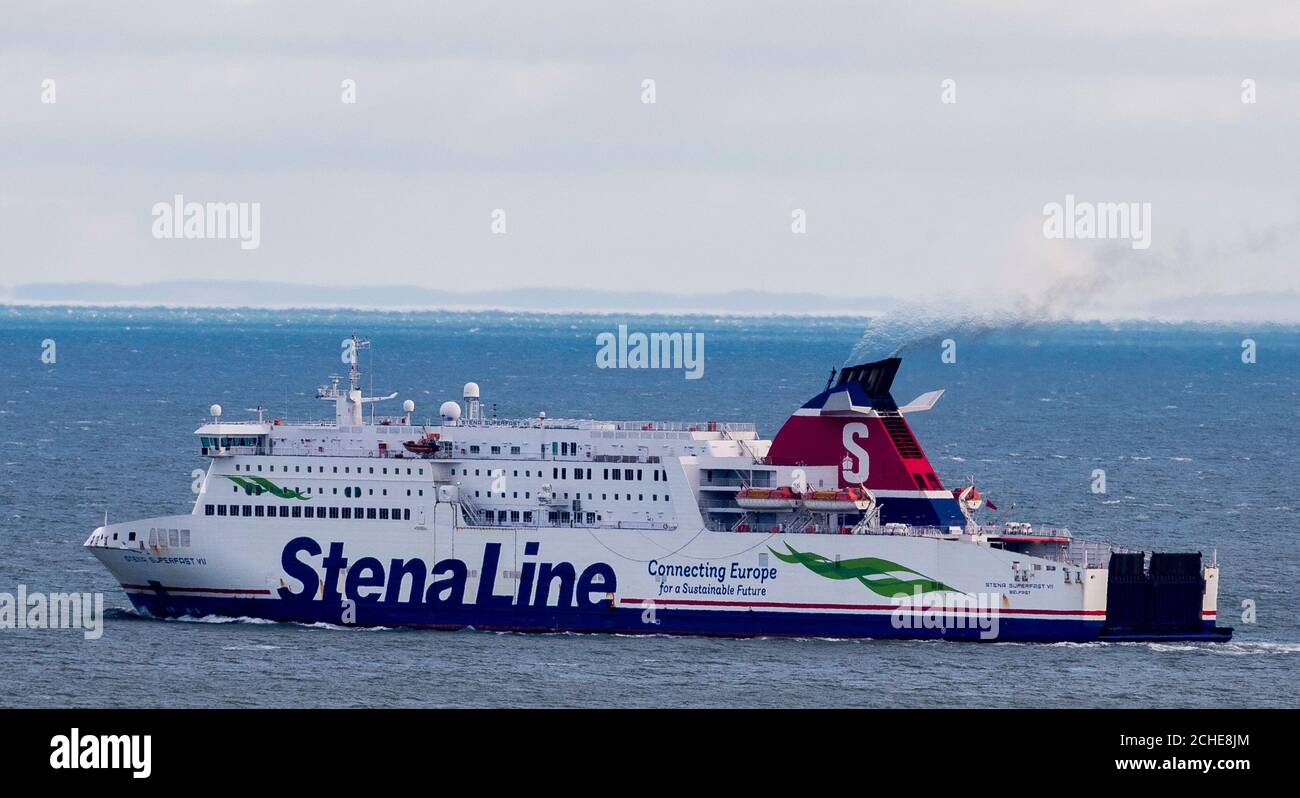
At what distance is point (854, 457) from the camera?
62844 mm

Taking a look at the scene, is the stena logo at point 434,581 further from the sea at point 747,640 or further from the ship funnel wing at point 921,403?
the ship funnel wing at point 921,403

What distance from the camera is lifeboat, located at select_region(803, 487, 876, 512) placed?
61438mm

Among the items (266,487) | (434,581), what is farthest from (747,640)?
(266,487)

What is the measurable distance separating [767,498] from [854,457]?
9.92 ft

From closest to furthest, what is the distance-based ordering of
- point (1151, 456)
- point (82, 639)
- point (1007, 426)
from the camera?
1. point (82, 639)
2. point (1151, 456)
3. point (1007, 426)

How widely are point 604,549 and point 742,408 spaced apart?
8226cm

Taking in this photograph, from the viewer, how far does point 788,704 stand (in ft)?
172

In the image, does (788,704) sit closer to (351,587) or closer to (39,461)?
(351,587)

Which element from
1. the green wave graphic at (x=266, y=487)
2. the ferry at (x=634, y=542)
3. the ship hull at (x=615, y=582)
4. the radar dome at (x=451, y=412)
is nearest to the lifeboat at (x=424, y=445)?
the ferry at (x=634, y=542)

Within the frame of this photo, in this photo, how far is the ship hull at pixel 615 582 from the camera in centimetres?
5994

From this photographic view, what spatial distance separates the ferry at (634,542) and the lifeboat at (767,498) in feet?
0.20

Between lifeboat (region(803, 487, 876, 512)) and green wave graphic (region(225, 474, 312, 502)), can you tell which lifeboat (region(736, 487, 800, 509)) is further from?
green wave graphic (region(225, 474, 312, 502))
